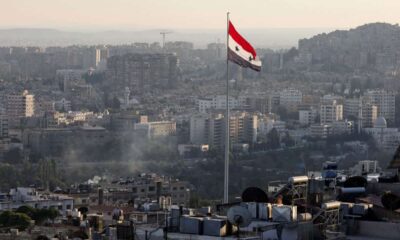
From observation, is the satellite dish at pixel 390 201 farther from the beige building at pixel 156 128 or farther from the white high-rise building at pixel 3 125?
the beige building at pixel 156 128

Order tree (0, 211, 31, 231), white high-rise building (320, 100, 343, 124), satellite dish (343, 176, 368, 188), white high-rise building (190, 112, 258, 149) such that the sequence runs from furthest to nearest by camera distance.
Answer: white high-rise building (320, 100, 343, 124) < white high-rise building (190, 112, 258, 149) < tree (0, 211, 31, 231) < satellite dish (343, 176, 368, 188)

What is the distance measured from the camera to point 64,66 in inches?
6260

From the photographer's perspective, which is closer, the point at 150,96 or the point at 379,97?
the point at 379,97

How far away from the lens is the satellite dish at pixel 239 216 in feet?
44.9

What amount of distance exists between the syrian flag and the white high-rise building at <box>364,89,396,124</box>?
3199 inches

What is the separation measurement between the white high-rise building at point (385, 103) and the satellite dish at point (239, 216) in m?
89.3

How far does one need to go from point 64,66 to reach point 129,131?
6207 cm

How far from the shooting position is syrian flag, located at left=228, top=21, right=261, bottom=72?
2166 centimetres

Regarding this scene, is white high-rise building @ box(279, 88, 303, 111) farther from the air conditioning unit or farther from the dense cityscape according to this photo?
the air conditioning unit

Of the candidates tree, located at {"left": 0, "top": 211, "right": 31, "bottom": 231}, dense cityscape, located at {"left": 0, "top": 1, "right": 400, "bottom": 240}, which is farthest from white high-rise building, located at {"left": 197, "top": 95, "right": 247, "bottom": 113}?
tree, located at {"left": 0, "top": 211, "right": 31, "bottom": 231}

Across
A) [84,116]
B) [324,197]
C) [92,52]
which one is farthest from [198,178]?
[92,52]

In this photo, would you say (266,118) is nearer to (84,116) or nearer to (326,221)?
(84,116)

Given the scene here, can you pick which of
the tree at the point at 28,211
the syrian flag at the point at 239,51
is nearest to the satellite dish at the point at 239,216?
the syrian flag at the point at 239,51

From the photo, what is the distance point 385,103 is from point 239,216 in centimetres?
9290
